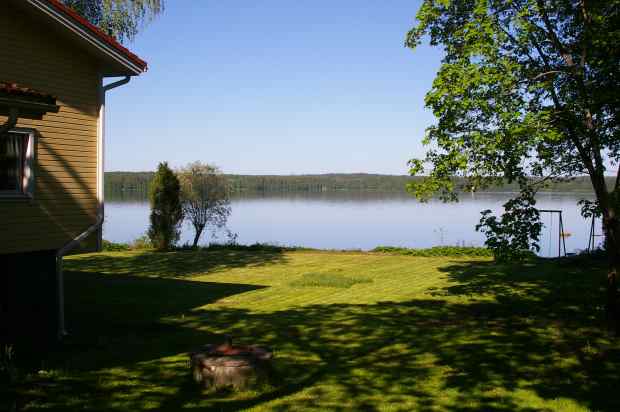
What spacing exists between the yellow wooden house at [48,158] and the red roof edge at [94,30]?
0.06ft

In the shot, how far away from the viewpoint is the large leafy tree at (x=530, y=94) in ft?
37.1

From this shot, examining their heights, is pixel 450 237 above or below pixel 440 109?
below

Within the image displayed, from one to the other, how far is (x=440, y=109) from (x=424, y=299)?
17.5 ft

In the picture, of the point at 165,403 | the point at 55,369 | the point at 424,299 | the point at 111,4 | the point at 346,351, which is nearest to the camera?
the point at 165,403

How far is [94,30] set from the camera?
439 inches

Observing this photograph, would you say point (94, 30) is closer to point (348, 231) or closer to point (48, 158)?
point (48, 158)

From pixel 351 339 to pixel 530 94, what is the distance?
21.9 ft

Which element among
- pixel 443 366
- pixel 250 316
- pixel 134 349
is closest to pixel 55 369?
pixel 134 349

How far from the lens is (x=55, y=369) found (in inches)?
345

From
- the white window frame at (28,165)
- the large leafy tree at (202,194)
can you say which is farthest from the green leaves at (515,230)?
the large leafy tree at (202,194)

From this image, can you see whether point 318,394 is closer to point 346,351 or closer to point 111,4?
point 346,351

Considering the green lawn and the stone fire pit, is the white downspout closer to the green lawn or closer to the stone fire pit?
the green lawn

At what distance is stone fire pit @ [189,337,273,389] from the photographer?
25.6 ft

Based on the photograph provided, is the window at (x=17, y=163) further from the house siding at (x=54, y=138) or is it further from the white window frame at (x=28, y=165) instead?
the house siding at (x=54, y=138)
